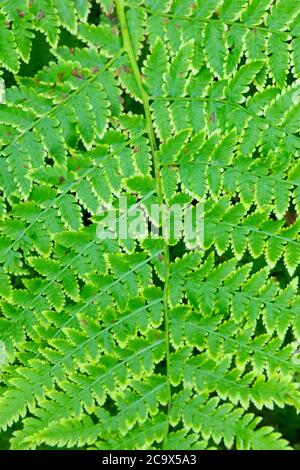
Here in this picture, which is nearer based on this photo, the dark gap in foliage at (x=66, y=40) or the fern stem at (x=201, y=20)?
the fern stem at (x=201, y=20)

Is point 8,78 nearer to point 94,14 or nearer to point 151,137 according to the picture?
point 94,14

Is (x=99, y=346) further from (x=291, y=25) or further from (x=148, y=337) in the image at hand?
(x=291, y=25)

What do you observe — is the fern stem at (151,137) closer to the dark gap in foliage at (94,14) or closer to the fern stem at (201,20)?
the fern stem at (201,20)

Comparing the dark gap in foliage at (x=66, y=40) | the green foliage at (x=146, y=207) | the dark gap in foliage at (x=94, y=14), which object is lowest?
the green foliage at (x=146, y=207)

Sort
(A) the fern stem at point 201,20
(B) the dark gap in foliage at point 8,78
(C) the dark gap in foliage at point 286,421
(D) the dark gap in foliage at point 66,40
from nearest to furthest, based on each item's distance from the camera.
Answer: (A) the fern stem at point 201,20, (D) the dark gap in foliage at point 66,40, (B) the dark gap in foliage at point 8,78, (C) the dark gap in foliage at point 286,421

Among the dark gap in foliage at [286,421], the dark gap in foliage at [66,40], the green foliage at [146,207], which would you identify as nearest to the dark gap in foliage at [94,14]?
the dark gap in foliage at [66,40]

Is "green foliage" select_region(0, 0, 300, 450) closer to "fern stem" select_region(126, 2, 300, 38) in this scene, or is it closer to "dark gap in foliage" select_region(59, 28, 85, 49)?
"fern stem" select_region(126, 2, 300, 38)

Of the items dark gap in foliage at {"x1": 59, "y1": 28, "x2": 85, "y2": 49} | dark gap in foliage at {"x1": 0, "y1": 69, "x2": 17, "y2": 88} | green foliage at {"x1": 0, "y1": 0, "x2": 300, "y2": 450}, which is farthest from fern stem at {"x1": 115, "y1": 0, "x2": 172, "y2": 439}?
dark gap in foliage at {"x1": 0, "y1": 69, "x2": 17, "y2": 88}

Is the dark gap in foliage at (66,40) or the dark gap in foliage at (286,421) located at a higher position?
the dark gap in foliage at (66,40)

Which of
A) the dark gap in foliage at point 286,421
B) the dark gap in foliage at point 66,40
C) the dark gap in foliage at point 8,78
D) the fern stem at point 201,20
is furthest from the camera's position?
the dark gap in foliage at point 286,421
